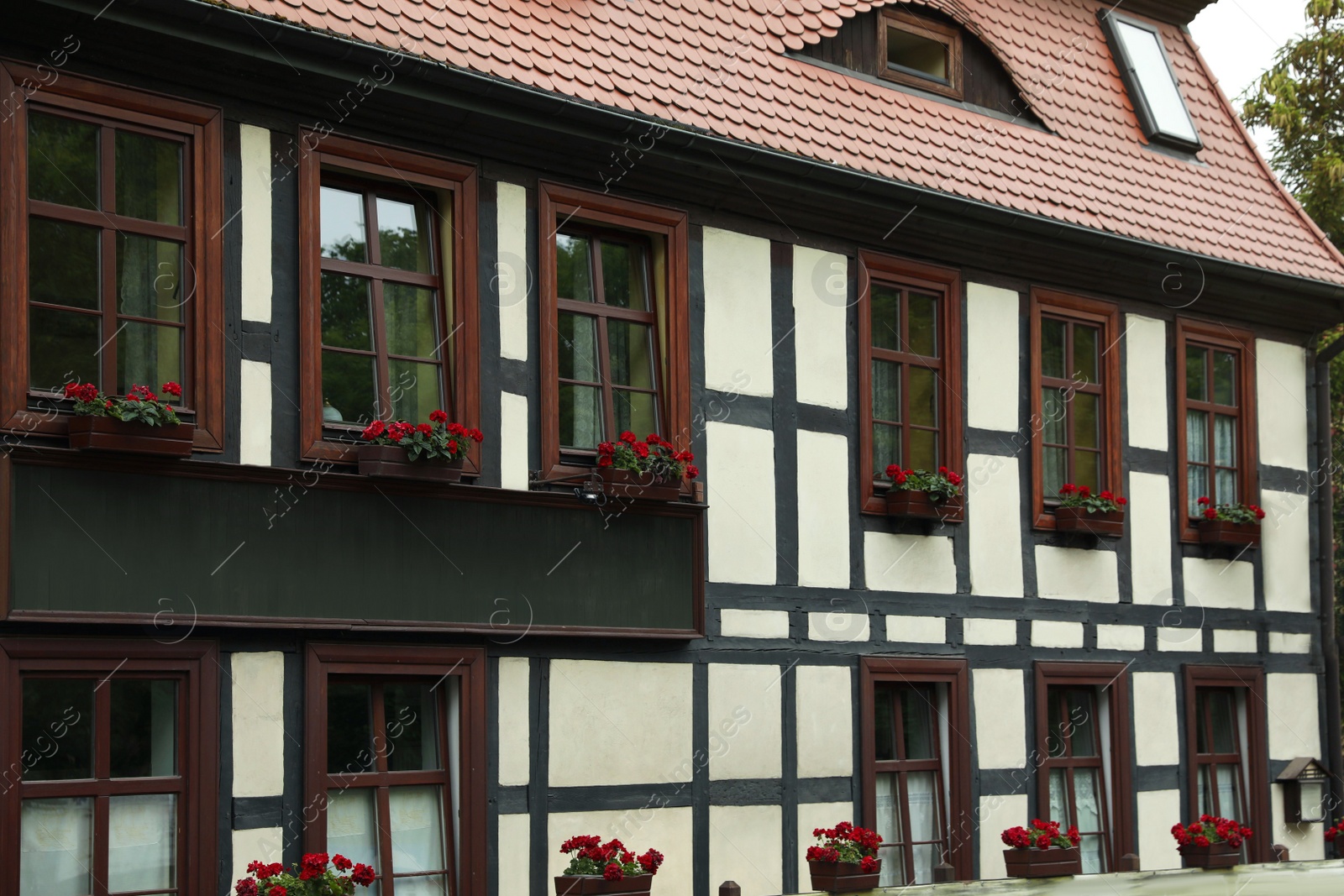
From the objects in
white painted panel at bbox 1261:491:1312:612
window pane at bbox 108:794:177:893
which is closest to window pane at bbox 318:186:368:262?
window pane at bbox 108:794:177:893

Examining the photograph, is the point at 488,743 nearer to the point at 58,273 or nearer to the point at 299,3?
the point at 58,273

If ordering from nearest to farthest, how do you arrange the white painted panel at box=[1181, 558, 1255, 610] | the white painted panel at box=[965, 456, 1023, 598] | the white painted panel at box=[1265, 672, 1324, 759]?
the white painted panel at box=[965, 456, 1023, 598] < the white painted panel at box=[1181, 558, 1255, 610] < the white painted panel at box=[1265, 672, 1324, 759]

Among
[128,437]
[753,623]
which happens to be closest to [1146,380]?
[753,623]

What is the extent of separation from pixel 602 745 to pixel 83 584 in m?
3.54

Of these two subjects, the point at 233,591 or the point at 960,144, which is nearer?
the point at 233,591

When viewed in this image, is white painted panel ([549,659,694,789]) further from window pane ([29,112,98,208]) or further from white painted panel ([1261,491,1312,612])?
white painted panel ([1261,491,1312,612])

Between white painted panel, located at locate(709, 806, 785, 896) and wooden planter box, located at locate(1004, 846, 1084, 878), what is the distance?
74.4 inches

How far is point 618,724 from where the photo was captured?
38.0ft

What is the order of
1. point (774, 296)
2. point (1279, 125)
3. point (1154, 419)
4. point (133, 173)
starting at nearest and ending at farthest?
point (133, 173), point (774, 296), point (1154, 419), point (1279, 125)

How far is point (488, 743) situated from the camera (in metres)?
11.0

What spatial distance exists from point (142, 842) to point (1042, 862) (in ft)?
21.6

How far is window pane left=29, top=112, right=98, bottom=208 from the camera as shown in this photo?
9.63m

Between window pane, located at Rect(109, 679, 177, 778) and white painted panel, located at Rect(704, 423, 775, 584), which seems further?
white painted panel, located at Rect(704, 423, 775, 584)

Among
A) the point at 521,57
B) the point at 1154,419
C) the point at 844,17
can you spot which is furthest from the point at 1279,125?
the point at 521,57
